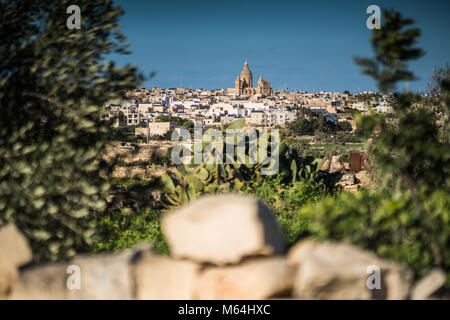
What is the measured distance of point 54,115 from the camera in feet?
16.4

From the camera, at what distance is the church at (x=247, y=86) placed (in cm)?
18176

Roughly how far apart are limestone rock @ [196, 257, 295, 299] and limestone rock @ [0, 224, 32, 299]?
1.46 metres

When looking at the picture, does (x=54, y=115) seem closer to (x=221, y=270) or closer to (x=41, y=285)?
(x=41, y=285)

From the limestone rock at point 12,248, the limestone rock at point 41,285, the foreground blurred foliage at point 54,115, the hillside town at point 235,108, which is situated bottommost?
the limestone rock at point 41,285

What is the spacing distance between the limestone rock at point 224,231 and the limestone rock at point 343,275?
0.34m

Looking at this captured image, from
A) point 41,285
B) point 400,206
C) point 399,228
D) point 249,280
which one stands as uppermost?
point 400,206

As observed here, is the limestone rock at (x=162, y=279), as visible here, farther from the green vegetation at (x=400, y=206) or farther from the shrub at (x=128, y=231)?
the shrub at (x=128, y=231)

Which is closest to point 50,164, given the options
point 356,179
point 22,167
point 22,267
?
point 22,167

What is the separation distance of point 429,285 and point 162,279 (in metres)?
1.93

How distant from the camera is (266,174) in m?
6.68

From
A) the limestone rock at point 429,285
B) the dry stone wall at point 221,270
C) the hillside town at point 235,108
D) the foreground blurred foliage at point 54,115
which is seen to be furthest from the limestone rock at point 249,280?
the hillside town at point 235,108

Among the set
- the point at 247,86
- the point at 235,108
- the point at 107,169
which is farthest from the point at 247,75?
the point at 107,169

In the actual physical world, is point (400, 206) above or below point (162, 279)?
above
